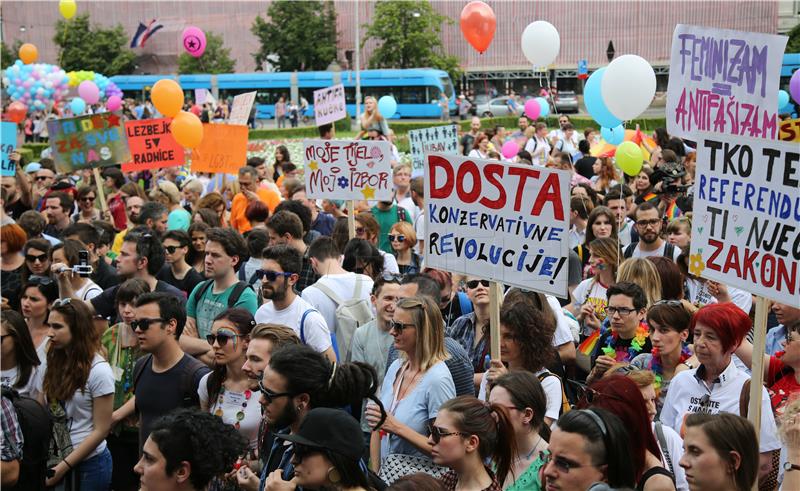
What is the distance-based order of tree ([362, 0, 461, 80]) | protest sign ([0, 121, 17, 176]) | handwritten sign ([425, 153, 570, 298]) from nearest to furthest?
→ handwritten sign ([425, 153, 570, 298]), protest sign ([0, 121, 17, 176]), tree ([362, 0, 461, 80])

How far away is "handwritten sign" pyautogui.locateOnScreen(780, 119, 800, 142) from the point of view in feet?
25.2

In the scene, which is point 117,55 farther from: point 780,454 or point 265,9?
point 780,454

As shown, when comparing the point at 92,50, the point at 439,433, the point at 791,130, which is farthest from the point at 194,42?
the point at 92,50

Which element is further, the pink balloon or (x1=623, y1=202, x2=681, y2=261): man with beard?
the pink balloon

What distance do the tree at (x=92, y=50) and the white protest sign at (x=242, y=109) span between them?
4711 cm

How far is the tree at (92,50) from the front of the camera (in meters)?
60.0

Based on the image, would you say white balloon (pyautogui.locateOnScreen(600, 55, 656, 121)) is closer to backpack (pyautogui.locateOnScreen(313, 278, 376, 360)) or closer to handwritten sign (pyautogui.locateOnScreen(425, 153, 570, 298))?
backpack (pyautogui.locateOnScreen(313, 278, 376, 360))

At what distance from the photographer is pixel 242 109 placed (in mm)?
15297

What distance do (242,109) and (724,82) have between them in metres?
10.3

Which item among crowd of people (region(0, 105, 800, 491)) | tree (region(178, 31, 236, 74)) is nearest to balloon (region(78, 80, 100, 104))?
Result: crowd of people (region(0, 105, 800, 491))

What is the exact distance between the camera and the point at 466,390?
200 inches

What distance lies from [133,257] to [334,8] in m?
57.9

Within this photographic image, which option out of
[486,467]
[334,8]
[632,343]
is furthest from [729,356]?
[334,8]

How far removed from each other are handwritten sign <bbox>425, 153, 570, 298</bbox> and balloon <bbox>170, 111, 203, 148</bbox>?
742 centimetres
